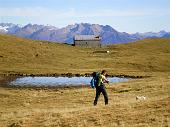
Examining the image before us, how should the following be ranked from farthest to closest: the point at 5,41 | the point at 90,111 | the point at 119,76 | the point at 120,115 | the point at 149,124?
1. the point at 5,41
2. the point at 119,76
3. the point at 90,111
4. the point at 120,115
5. the point at 149,124

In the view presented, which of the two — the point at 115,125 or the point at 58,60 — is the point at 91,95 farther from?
the point at 58,60

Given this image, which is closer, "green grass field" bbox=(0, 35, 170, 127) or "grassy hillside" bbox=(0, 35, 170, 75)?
"green grass field" bbox=(0, 35, 170, 127)

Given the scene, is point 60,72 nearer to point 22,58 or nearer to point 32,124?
point 22,58

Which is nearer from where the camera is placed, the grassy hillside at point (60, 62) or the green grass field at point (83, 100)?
the green grass field at point (83, 100)

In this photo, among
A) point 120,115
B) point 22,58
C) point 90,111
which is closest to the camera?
point 120,115

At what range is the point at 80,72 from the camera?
89.9 meters

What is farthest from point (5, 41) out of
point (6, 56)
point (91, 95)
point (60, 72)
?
point (91, 95)

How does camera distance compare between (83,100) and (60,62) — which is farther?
(60,62)

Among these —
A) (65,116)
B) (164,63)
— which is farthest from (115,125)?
(164,63)

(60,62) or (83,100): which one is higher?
(60,62)

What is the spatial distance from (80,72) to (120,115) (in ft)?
204

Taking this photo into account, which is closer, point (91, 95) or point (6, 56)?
point (91, 95)

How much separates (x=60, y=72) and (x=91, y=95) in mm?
40633

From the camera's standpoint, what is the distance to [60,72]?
90.0 m
